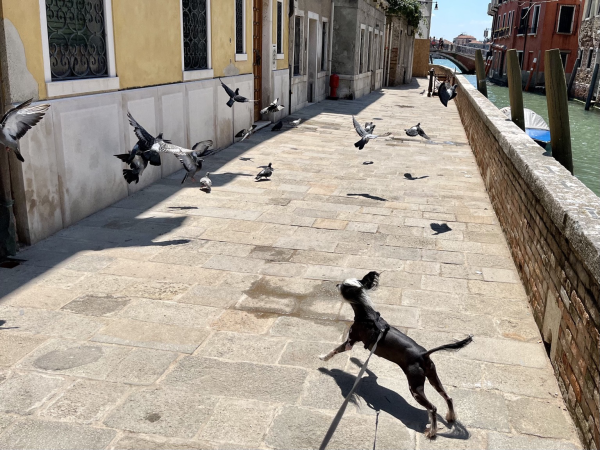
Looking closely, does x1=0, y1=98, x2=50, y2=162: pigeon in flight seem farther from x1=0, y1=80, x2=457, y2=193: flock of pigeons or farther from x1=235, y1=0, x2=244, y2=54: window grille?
x1=235, y1=0, x2=244, y2=54: window grille

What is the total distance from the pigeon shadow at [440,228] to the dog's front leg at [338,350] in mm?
3063

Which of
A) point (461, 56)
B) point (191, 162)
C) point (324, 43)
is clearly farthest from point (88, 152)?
point (461, 56)

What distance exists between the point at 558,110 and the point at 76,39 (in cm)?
478

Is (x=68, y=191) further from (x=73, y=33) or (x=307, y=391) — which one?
(x=307, y=391)

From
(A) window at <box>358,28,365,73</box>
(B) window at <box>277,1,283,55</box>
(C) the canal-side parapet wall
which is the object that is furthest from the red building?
(C) the canal-side parapet wall

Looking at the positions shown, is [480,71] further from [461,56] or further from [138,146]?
[461,56]

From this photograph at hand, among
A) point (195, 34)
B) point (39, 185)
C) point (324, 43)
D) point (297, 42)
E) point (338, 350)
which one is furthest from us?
point (324, 43)

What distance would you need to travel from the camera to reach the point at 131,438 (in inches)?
116

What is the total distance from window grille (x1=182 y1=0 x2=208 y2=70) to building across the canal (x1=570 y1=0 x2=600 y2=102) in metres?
25.7

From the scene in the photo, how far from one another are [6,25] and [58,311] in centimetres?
252

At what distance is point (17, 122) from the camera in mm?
4855

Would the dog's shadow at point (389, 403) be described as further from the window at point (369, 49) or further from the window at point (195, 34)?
the window at point (369, 49)

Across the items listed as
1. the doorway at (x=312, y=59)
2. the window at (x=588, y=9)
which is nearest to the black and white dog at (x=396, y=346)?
the doorway at (x=312, y=59)

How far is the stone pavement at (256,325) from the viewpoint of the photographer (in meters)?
3.08
